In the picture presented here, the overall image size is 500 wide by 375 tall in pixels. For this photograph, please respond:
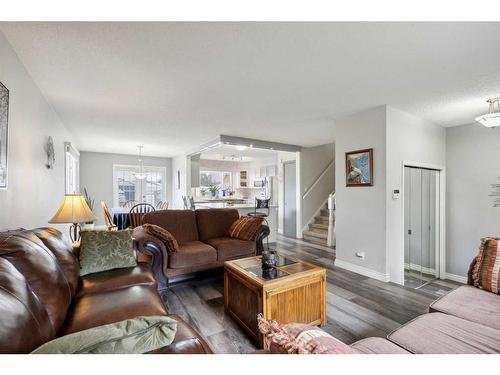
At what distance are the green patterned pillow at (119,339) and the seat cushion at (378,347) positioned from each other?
2.98 ft

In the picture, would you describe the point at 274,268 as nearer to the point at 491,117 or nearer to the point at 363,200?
the point at 363,200

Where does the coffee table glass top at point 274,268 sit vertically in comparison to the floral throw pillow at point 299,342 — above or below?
below

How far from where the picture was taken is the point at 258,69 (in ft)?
7.11

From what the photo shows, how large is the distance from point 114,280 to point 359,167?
131 inches

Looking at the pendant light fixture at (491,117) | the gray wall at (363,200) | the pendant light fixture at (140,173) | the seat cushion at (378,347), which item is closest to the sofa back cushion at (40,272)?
the seat cushion at (378,347)

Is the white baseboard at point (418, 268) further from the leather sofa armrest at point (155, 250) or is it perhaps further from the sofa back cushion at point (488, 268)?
the leather sofa armrest at point (155, 250)

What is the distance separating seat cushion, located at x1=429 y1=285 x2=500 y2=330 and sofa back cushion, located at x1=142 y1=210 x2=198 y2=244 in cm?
291

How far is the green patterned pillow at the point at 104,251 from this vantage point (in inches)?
80.0

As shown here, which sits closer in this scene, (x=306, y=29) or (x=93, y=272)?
(x=306, y=29)
